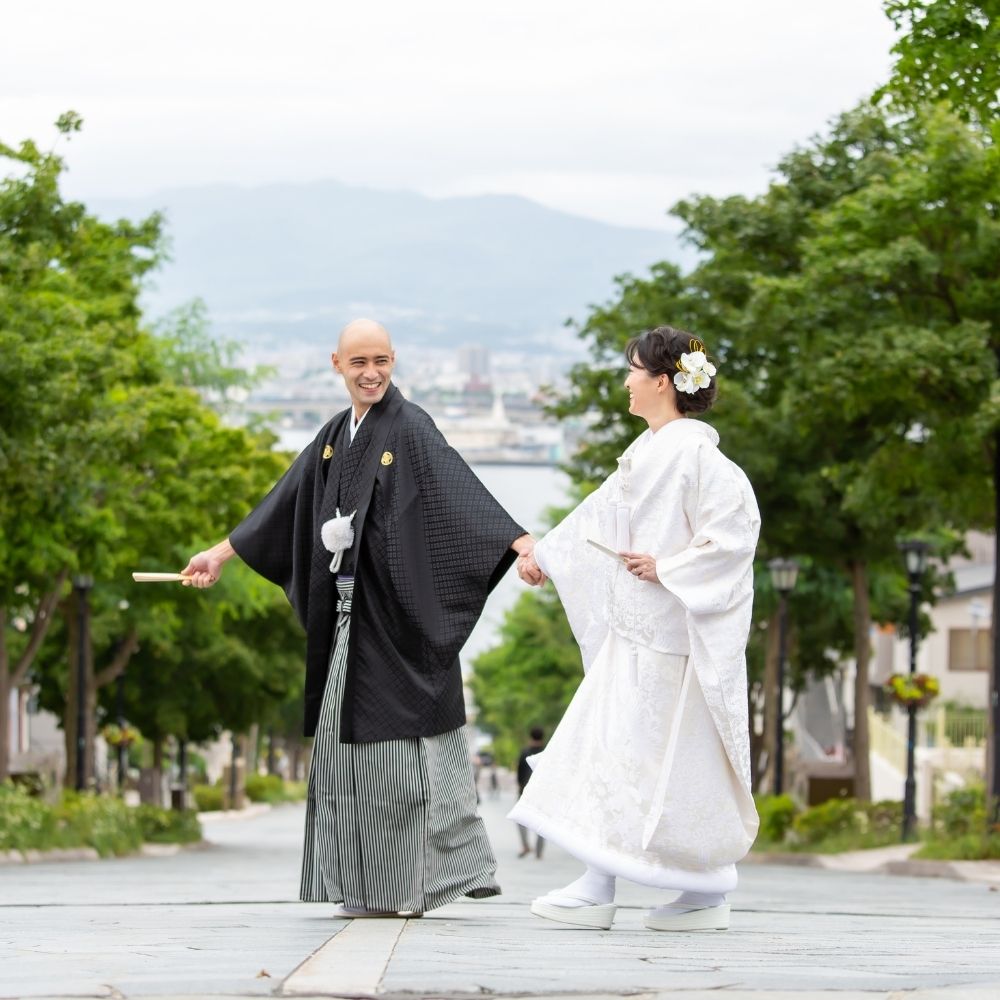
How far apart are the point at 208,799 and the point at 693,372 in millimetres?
63950

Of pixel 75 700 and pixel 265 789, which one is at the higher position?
pixel 75 700

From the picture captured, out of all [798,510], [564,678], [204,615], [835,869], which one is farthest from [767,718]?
[564,678]

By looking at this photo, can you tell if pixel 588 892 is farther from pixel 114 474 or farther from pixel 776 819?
pixel 114 474

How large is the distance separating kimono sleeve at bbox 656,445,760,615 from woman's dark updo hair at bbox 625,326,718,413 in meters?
0.23

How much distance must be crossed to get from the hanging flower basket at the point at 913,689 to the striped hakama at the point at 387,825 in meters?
18.1

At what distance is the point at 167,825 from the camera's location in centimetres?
3353

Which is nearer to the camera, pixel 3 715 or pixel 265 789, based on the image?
pixel 3 715

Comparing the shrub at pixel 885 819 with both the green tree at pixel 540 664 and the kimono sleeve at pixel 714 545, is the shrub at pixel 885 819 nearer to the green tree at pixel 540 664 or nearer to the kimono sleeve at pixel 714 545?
the kimono sleeve at pixel 714 545

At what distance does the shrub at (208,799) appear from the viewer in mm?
69625

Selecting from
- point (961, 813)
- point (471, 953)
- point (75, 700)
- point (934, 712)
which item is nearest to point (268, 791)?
point (934, 712)

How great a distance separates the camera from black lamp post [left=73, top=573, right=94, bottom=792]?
30.1 m

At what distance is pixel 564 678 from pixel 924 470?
36.5m

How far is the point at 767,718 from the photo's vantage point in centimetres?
3678

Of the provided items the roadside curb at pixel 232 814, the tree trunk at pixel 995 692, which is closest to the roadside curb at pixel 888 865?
the tree trunk at pixel 995 692
